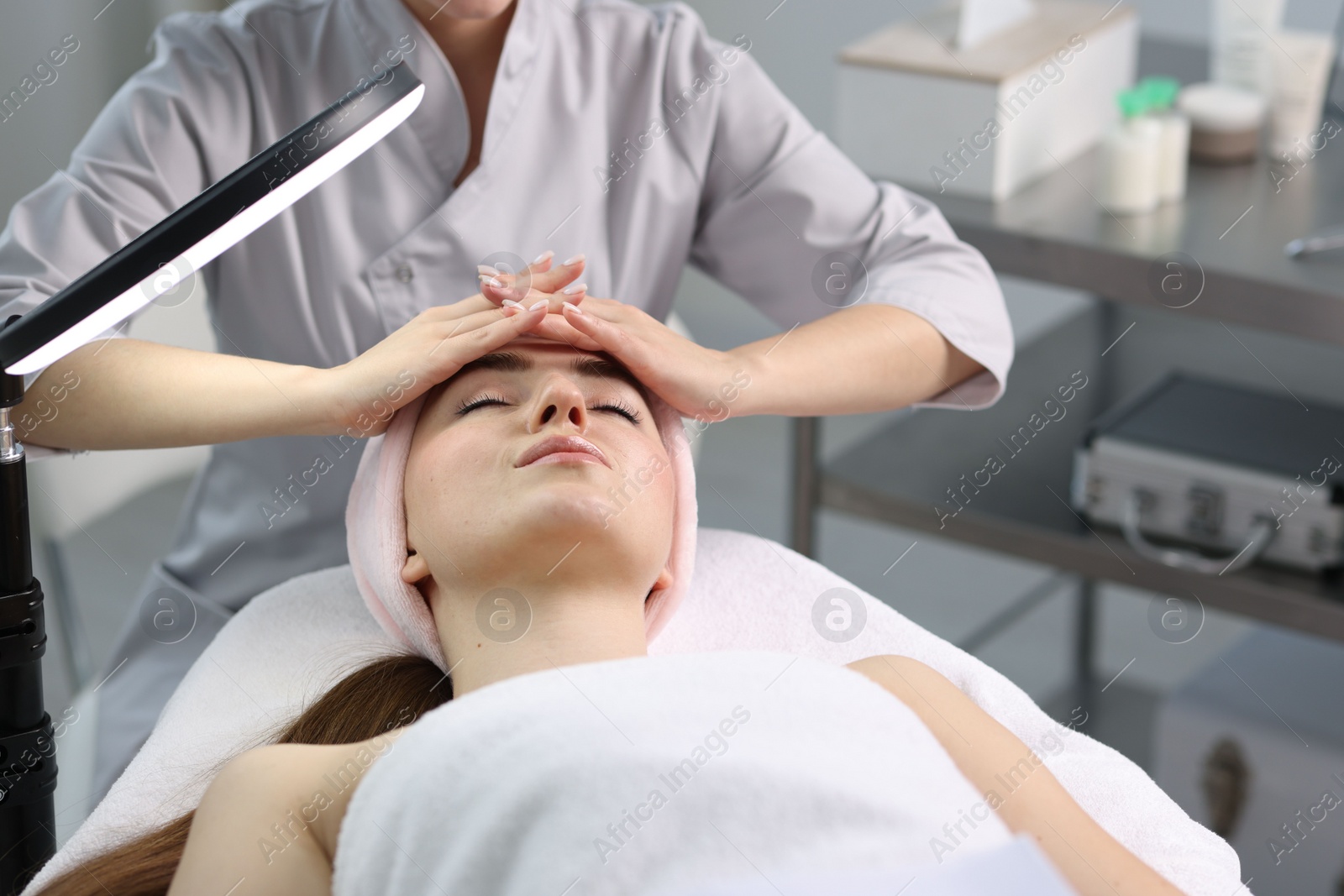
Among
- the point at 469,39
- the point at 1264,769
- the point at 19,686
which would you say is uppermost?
the point at 469,39

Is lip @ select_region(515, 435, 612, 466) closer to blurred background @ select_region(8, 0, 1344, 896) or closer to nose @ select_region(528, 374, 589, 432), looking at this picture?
nose @ select_region(528, 374, 589, 432)

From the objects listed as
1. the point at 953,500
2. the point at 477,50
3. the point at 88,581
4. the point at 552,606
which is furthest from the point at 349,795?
the point at 88,581

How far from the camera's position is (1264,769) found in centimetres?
194

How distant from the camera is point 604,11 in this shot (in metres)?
1.34

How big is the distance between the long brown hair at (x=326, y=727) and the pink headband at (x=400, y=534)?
0.03 meters

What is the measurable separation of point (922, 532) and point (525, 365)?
35.7 inches

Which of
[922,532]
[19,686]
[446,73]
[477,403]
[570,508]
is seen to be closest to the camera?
[19,686]

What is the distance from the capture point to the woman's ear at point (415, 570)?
1090 millimetres

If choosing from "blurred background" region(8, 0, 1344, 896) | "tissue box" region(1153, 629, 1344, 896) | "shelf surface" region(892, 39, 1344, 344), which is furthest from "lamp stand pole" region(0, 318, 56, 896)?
"tissue box" region(1153, 629, 1344, 896)

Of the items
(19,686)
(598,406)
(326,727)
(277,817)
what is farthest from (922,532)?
(19,686)

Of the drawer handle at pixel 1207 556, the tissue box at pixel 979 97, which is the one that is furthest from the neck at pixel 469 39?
the drawer handle at pixel 1207 556

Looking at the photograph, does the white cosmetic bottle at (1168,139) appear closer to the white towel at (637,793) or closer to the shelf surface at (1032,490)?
the shelf surface at (1032,490)

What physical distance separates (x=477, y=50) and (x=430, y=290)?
0.22 metres

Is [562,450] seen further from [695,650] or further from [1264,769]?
[1264,769]
